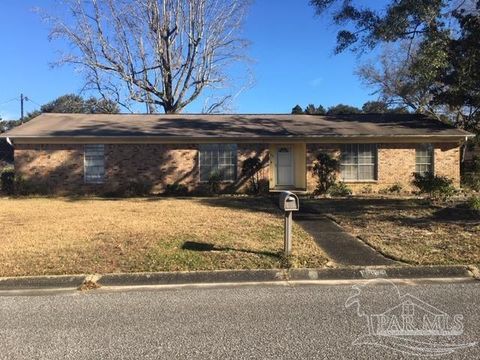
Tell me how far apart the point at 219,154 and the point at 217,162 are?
1.15 feet

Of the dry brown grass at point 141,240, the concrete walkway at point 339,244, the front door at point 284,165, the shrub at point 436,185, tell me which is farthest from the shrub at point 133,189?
the shrub at point 436,185

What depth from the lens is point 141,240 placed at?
9.27m

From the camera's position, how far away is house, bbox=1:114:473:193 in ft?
68.4

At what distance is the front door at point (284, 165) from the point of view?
21984mm

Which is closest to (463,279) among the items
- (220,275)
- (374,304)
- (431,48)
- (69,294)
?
(374,304)

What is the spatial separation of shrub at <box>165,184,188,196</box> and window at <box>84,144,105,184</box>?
278 centimetres

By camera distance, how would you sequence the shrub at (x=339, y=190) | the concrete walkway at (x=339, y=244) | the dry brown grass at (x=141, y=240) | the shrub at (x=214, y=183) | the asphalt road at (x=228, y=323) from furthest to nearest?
the shrub at (x=214, y=183) → the shrub at (x=339, y=190) → the concrete walkway at (x=339, y=244) → the dry brown grass at (x=141, y=240) → the asphalt road at (x=228, y=323)

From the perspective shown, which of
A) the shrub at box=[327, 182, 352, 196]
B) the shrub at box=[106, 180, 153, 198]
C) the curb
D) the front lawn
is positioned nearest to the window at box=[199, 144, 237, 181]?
the shrub at box=[106, 180, 153, 198]

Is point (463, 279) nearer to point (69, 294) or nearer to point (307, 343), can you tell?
point (307, 343)

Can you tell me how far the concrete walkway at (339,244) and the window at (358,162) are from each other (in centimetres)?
909

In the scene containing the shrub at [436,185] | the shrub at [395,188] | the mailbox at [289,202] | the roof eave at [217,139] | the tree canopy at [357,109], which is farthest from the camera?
the tree canopy at [357,109]

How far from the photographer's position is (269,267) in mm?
7449

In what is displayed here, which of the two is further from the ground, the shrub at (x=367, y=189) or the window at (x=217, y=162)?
the window at (x=217, y=162)

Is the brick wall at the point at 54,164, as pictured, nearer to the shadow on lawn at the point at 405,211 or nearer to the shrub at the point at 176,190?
the shrub at the point at 176,190
